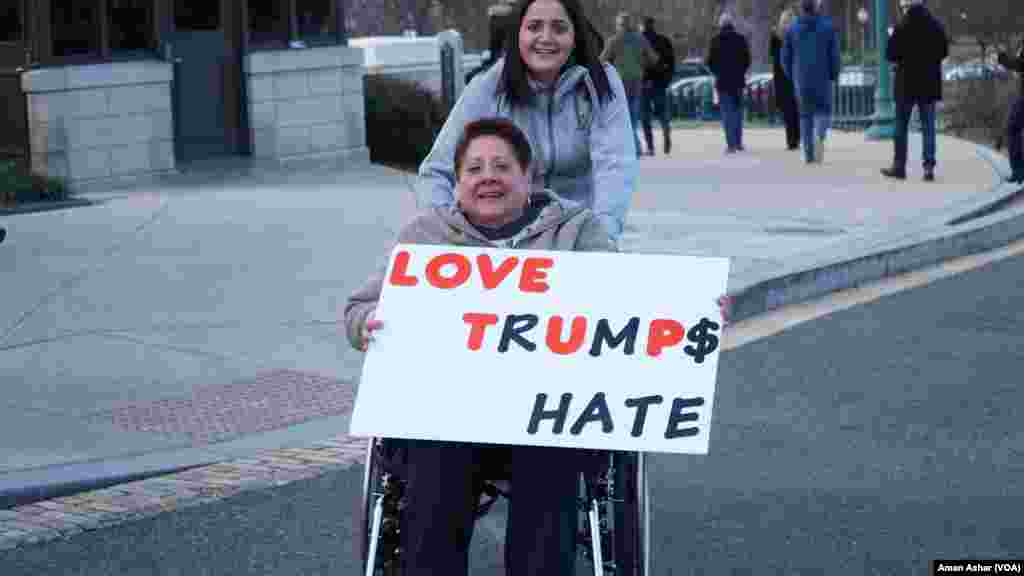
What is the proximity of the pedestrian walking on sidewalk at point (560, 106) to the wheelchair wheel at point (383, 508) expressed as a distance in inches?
44.7

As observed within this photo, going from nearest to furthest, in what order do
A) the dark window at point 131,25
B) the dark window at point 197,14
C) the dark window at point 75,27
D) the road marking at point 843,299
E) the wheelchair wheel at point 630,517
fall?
the wheelchair wheel at point 630,517
the road marking at point 843,299
the dark window at point 75,27
the dark window at point 131,25
the dark window at point 197,14

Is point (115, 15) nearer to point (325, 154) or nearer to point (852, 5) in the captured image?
point (325, 154)

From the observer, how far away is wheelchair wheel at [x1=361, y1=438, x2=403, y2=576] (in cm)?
527

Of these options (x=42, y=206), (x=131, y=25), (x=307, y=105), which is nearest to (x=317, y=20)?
(x=307, y=105)

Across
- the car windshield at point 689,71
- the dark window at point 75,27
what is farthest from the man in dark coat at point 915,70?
the car windshield at point 689,71

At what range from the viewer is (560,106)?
6258 mm

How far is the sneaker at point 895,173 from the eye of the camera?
1853 cm

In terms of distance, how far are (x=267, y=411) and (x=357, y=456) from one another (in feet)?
2.70

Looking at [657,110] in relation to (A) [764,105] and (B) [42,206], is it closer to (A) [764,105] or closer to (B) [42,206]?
(A) [764,105]

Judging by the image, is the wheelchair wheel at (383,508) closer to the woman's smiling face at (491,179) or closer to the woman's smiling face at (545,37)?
the woman's smiling face at (491,179)

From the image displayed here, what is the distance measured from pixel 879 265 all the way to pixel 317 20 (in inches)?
407

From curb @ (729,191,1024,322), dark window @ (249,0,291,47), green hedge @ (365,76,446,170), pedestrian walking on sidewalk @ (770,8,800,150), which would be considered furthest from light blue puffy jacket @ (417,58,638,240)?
green hedge @ (365,76,446,170)

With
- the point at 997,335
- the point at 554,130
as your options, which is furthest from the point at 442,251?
the point at 997,335

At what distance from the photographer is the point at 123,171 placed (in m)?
18.5
